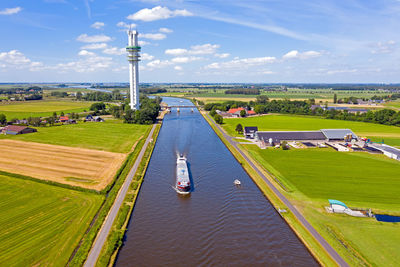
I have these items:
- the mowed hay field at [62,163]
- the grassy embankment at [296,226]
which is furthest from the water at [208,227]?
the mowed hay field at [62,163]

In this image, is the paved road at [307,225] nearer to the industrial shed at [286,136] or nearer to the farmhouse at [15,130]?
the industrial shed at [286,136]

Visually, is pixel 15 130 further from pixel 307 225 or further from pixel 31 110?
pixel 307 225

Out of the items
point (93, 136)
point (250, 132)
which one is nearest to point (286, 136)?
point (250, 132)

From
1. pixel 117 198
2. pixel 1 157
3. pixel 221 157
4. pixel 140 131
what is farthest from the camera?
pixel 140 131

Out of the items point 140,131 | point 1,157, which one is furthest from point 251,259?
point 140,131

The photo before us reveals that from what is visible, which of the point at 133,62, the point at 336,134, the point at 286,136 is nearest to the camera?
the point at 286,136

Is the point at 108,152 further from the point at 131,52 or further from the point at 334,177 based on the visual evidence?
the point at 131,52
